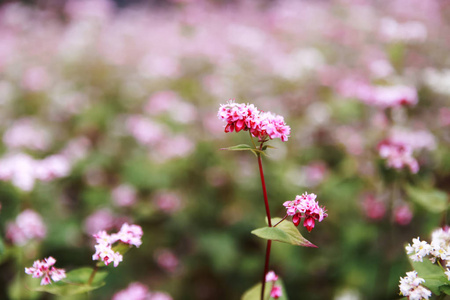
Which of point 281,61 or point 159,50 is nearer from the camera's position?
point 281,61

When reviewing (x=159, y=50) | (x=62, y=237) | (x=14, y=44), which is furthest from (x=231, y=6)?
(x=62, y=237)

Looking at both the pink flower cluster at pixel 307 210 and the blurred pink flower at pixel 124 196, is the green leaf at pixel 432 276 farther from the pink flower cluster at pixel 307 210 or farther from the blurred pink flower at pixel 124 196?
the blurred pink flower at pixel 124 196

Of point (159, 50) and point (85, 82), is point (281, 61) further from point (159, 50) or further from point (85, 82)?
point (85, 82)

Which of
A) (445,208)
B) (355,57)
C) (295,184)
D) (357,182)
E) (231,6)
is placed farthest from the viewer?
(231,6)

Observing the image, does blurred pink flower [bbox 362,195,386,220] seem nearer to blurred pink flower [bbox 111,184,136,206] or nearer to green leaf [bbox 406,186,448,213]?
green leaf [bbox 406,186,448,213]

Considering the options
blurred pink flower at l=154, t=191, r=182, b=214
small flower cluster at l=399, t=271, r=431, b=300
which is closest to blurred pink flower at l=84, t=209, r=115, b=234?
blurred pink flower at l=154, t=191, r=182, b=214

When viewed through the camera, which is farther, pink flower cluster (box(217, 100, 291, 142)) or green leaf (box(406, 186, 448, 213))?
green leaf (box(406, 186, 448, 213))
